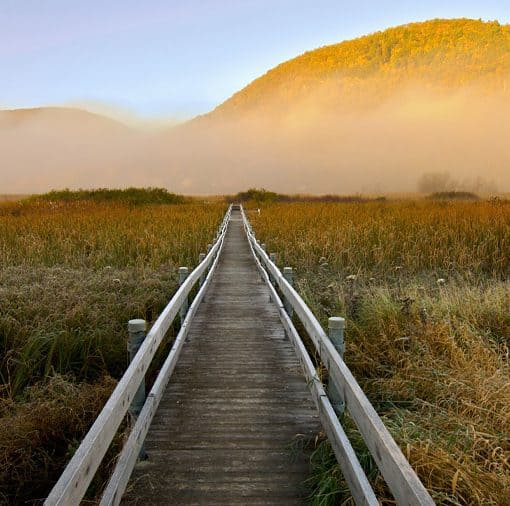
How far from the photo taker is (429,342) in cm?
581

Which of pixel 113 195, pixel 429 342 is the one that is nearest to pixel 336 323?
pixel 429 342

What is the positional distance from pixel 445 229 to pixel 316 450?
12.8 metres

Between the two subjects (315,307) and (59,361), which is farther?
(315,307)

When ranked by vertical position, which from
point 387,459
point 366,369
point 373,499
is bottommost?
point 366,369

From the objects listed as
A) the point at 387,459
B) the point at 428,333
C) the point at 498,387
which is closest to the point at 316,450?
the point at 387,459

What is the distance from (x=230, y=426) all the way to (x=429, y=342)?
2922mm

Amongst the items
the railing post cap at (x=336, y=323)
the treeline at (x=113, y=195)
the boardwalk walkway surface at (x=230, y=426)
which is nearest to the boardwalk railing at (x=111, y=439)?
the boardwalk walkway surface at (x=230, y=426)

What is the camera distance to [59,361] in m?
6.30

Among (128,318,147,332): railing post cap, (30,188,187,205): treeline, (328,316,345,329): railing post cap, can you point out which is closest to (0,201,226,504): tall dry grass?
(128,318,147,332): railing post cap

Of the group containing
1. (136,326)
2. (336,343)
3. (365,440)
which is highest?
(136,326)

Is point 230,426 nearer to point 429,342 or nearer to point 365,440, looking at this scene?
point 365,440

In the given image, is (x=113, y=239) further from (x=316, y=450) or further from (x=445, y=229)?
(x=316, y=450)

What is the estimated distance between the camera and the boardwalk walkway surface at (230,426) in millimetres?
3130

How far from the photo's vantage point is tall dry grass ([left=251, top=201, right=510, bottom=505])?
3.00 metres
